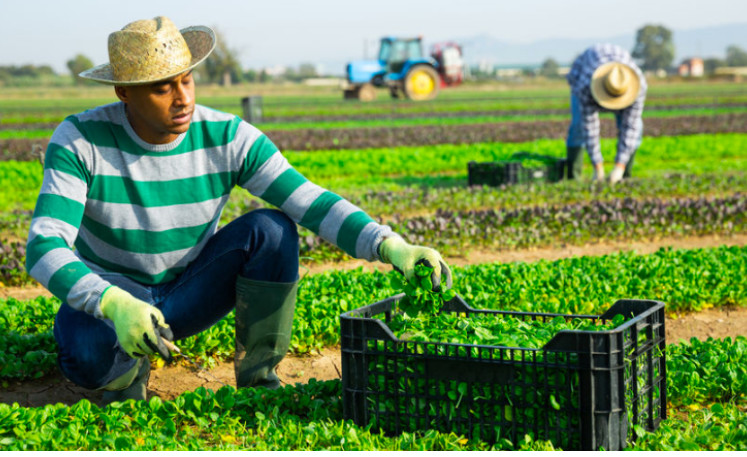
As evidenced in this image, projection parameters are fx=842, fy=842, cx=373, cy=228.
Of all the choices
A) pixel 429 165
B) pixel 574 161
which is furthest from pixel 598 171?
pixel 429 165

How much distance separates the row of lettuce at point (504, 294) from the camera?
4105 mm

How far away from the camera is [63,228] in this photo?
2896 mm

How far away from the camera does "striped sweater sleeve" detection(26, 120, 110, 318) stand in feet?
8.95

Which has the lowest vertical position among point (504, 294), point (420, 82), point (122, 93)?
point (504, 294)

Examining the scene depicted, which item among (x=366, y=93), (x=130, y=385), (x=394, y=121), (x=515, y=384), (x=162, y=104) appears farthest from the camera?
(x=366, y=93)

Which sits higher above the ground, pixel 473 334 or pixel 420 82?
pixel 420 82

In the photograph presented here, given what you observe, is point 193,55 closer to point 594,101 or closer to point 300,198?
point 300,198

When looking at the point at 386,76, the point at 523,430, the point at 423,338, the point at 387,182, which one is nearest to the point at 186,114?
the point at 423,338

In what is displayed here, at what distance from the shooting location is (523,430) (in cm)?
259

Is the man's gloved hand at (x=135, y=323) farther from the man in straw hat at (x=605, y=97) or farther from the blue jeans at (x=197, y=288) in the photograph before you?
the man in straw hat at (x=605, y=97)

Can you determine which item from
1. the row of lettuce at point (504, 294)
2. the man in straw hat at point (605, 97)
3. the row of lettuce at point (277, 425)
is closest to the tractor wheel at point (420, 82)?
the man in straw hat at point (605, 97)

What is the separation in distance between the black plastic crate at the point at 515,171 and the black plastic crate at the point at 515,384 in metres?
6.94

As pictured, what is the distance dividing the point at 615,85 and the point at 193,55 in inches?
254

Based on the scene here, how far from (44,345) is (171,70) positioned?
1.84m
